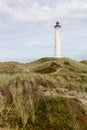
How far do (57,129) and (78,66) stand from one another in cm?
3163

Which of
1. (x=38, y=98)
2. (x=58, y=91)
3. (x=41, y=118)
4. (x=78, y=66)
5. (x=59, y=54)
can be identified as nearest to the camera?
(x=41, y=118)

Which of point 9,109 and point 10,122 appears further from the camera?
point 9,109

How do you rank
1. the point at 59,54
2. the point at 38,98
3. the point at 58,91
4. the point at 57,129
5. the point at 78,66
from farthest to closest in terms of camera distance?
the point at 59,54, the point at 78,66, the point at 58,91, the point at 38,98, the point at 57,129

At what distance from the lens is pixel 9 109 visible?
1156cm

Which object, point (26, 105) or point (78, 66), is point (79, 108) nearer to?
point (26, 105)

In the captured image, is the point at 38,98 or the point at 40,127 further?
the point at 38,98

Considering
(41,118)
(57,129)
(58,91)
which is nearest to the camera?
(57,129)

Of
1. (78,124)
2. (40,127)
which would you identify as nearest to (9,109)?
(40,127)

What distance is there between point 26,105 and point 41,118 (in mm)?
752

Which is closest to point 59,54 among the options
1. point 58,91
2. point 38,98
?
point 58,91

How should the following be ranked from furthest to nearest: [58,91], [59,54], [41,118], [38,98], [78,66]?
1. [59,54]
2. [78,66]
3. [58,91]
4. [38,98]
5. [41,118]

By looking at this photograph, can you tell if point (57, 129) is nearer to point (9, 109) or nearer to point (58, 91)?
point (9, 109)

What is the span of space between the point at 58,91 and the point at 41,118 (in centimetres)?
513

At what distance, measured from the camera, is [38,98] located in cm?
1283
